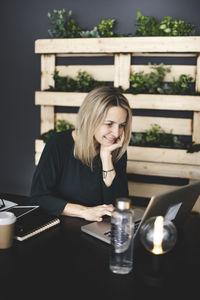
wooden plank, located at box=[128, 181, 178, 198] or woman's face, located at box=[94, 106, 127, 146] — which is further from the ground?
woman's face, located at box=[94, 106, 127, 146]

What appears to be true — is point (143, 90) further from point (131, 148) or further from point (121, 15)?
point (121, 15)

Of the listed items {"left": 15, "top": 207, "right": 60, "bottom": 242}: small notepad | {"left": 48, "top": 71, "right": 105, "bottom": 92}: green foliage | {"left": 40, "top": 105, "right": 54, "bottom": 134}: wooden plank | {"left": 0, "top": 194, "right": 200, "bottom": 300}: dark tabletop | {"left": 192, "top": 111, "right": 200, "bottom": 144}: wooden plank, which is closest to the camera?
{"left": 0, "top": 194, "right": 200, "bottom": 300}: dark tabletop

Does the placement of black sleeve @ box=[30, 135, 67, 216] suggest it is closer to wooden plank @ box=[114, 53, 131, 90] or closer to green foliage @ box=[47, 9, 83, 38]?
wooden plank @ box=[114, 53, 131, 90]

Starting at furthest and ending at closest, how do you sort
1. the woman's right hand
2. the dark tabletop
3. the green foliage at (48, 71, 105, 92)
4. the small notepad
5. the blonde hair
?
the green foliage at (48, 71, 105, 92), the blonde hair, the woman's right hand, the small notepad, the dark tabletop

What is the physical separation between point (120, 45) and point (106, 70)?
0.30 meters

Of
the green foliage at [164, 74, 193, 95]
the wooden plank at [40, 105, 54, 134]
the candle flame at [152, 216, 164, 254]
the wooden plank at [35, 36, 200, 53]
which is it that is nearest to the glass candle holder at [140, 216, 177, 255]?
the candle flame at [152, 216, 164, 254]

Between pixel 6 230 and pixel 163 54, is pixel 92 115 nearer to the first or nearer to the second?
pixel 6 230

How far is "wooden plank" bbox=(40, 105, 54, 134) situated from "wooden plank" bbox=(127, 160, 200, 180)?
886 millimetres

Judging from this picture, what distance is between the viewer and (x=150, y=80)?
2.71 metres

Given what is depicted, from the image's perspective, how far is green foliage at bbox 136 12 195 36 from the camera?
2607mm

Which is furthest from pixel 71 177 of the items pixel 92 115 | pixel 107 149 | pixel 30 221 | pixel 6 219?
pixel 6 219

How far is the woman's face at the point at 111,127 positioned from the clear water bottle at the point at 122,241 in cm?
76

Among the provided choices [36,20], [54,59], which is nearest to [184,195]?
[54,59]

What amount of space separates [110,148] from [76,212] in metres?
0.46
